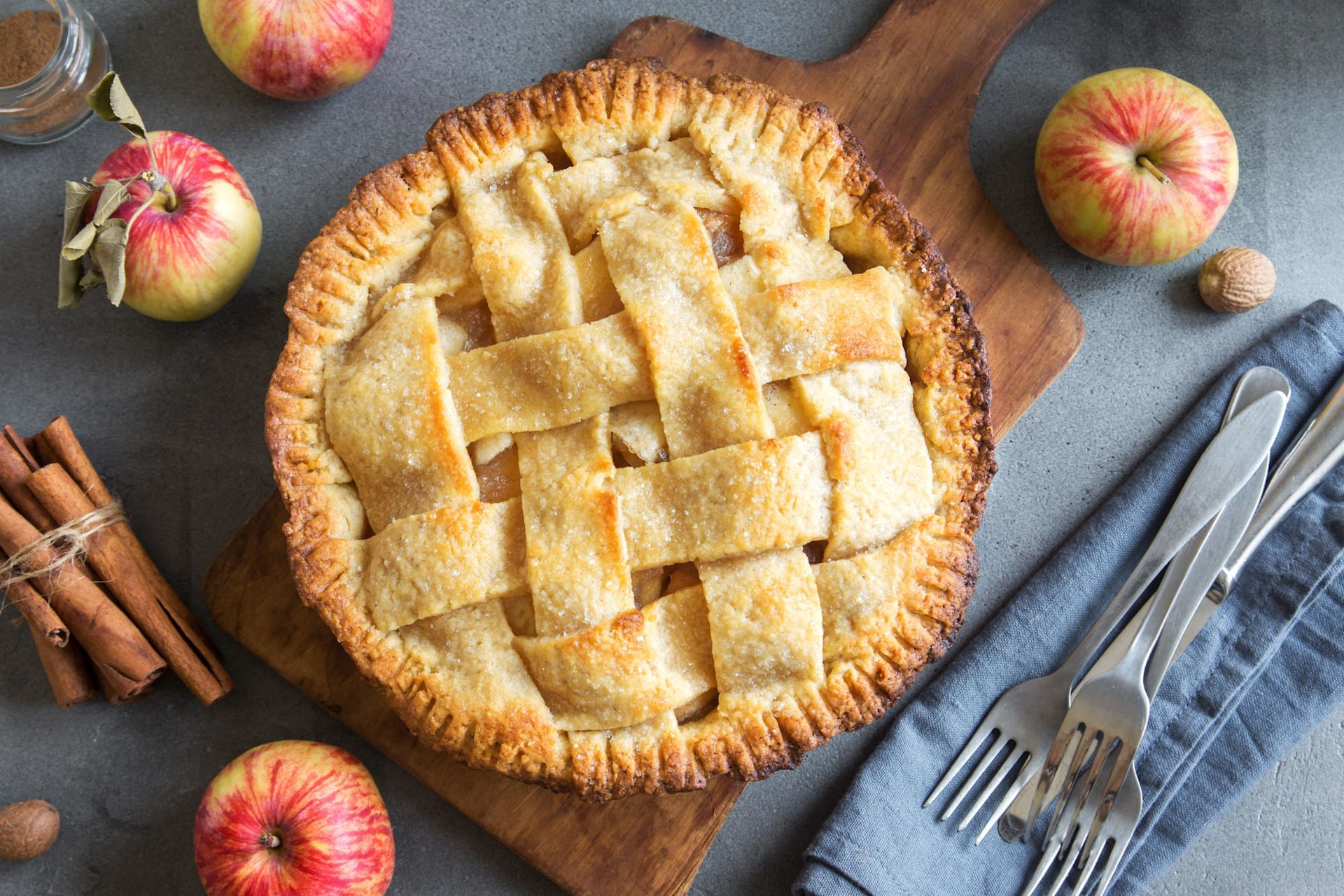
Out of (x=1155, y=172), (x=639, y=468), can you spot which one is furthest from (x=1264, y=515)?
(x=639, y=468)

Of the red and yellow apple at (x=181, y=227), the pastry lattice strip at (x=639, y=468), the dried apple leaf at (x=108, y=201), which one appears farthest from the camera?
the red and yellow apple at (x=181, y=227)

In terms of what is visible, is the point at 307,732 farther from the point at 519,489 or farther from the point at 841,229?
the point at 841,229

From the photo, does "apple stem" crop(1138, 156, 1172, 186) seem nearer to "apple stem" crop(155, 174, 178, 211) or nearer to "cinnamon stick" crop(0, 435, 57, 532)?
"apple stem" crop(155, 174, 178, 211)

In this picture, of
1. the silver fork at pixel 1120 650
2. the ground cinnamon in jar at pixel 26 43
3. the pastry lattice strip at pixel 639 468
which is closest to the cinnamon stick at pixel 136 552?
the pastry lattice strip at pixel 639 468

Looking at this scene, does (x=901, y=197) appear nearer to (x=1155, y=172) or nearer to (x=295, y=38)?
(x=1155, y=172)

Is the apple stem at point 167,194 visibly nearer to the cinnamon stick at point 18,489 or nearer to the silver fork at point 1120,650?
the cinnamon stick at point 18,489

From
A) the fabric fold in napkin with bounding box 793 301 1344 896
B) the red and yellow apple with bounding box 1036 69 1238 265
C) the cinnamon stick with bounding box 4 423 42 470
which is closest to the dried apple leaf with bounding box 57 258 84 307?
the cinnamon stick with bounding box 4 423 42 470
